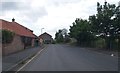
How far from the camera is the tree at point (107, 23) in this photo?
5195 cm

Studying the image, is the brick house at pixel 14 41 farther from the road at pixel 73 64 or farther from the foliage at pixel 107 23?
the foliage at pixel 107 23

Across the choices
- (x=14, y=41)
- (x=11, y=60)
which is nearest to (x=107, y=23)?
(x=14, y=41)

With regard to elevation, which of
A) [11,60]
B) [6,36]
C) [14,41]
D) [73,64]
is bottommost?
[73,64]

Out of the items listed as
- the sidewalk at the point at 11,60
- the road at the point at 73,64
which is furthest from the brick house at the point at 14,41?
the road at the point at 73,64

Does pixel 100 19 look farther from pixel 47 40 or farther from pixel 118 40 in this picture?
pixel 47 40

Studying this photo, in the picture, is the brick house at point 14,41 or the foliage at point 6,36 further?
the brick house at point 14,41

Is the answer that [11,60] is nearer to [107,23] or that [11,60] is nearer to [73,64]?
[73,64]

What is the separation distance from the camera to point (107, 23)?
5219 cm

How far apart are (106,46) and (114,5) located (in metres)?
7.66

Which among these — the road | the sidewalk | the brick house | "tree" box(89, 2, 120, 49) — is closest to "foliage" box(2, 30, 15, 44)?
the brick house

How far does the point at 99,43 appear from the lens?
6344 cm

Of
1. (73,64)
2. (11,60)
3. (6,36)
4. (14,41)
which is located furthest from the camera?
(14,41)

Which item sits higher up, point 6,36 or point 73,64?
point 6,36

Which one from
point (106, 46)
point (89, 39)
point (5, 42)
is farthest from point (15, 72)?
point (89, 39)
